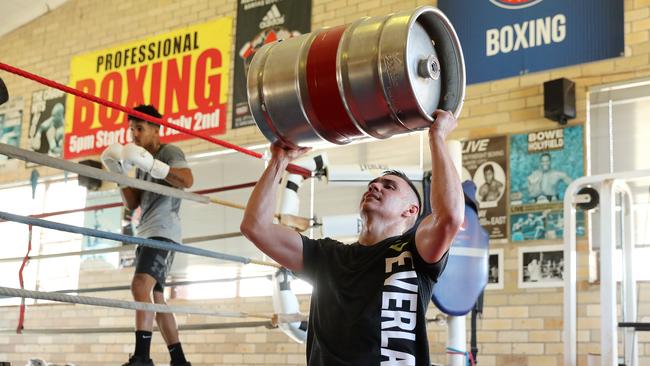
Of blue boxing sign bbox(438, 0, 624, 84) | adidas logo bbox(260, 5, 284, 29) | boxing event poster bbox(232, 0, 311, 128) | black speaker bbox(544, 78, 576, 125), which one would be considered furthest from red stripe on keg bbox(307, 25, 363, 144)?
adidas logo bbox(260, 5, 284, 29)

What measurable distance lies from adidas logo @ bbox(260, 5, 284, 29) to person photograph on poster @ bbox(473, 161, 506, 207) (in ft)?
7.77

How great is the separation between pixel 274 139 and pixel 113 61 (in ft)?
20.5

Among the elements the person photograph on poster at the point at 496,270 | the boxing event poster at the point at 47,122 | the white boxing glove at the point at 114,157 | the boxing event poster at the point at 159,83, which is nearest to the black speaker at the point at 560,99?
the person photograph on poster at the point at 496,270

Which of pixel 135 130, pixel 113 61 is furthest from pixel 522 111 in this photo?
pixel 113 61

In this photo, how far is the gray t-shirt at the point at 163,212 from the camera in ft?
12.7

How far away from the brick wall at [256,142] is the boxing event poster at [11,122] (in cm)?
9

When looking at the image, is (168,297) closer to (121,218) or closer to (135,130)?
(121,218)

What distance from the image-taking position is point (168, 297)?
718 centimetres

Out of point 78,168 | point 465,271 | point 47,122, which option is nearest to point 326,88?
point 78,168

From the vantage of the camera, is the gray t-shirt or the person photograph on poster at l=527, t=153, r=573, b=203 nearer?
the gray t-shirt

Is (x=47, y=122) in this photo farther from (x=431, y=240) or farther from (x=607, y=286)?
(x=431, y=240)

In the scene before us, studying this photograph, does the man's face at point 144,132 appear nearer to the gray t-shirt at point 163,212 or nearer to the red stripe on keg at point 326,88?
the gray t-shirt at point 163,212

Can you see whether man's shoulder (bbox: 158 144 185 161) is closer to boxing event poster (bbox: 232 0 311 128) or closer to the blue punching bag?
the blue punching bag

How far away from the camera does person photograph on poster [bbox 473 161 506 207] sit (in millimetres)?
5676
